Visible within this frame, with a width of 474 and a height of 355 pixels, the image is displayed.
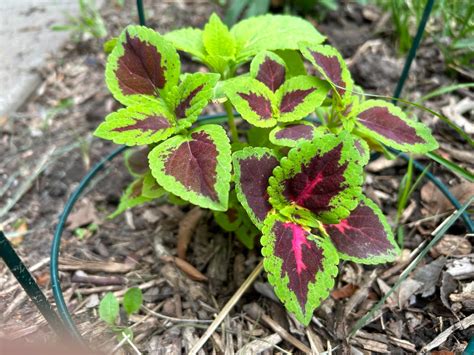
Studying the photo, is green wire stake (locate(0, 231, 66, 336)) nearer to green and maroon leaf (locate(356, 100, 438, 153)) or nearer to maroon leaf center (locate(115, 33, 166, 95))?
maroon leaf center (locate(115, 33, 166, 95))

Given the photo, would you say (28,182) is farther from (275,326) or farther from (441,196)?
(441,196)


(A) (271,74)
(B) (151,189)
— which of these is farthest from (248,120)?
(B) (151,189)

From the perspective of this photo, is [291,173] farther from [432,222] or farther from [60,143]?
[60,143]

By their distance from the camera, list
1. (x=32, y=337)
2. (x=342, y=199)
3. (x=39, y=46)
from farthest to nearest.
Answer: (x=39, y=46)
(x=32, y=337)
(x=342, y=199)

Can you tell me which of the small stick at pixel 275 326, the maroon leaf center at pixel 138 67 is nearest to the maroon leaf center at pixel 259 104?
the maroon leaf center at pixel 138 67

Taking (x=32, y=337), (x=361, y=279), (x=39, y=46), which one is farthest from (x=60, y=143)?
(x=361, y=279)
